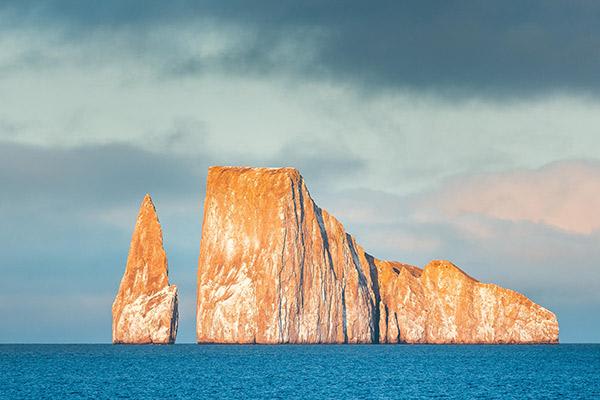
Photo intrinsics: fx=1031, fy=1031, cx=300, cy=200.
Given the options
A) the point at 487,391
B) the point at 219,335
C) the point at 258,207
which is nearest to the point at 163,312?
the point at 219,335

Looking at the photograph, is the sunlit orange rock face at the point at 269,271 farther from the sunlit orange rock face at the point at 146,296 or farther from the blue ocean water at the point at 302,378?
the blue ocean water at the point at 302,378

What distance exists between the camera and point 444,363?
12619cm

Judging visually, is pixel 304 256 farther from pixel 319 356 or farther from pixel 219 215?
pixel 319 356

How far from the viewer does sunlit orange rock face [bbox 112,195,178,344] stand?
188m

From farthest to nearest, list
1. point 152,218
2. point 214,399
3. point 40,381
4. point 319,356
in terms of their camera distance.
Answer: point 152,218 → point 319,356 → point 40,381 → point 214,399

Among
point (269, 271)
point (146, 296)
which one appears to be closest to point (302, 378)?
point (269, 271)

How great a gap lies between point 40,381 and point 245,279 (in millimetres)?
93241

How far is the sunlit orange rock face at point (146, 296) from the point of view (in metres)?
188

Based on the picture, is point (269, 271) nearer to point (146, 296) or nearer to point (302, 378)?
point (146, 296)

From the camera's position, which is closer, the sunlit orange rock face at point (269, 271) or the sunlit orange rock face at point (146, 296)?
the sunlit orange rock face at point (269, 271)

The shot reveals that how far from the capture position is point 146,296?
18900 centimetres

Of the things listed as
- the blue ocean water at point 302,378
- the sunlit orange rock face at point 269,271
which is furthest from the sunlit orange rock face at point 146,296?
the blue ocean water at point 302,378

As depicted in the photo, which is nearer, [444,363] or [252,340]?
[444,363]

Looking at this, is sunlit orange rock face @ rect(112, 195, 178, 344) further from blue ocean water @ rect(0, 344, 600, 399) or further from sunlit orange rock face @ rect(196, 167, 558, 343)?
blue ocean water @ rect(0, 344, 600, 399)
